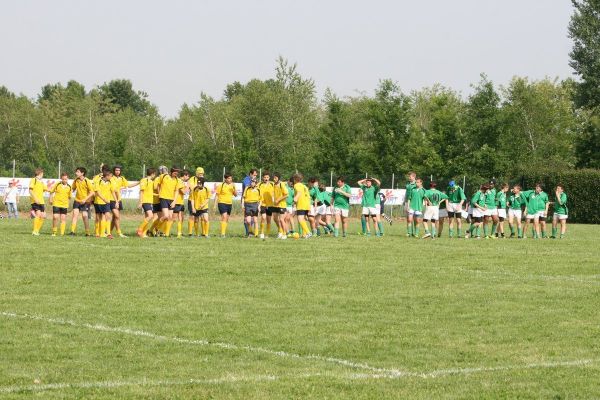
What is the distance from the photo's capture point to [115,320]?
42.3ft

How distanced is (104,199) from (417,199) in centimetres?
1004

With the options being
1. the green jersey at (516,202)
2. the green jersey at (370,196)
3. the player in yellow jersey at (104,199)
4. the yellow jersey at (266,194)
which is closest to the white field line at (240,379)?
the player in yellow jersey at (104,199)

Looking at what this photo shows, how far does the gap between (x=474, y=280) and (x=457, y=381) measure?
9.24 meters

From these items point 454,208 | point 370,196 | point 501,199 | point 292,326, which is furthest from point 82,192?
point 292,326

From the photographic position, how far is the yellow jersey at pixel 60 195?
1166 inches

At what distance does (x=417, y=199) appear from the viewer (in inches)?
1332

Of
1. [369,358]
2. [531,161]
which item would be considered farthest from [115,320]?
[531,161]

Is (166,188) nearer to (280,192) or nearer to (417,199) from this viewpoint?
(280,192)

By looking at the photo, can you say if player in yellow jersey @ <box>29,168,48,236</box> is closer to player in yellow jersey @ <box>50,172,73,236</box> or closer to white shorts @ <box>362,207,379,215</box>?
player in yellow jersey @ <box>50,172,73,236</box>

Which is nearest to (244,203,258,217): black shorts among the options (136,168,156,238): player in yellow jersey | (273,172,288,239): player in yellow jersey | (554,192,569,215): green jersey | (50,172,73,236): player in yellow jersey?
(273,172,288,239): player in yellow jersey

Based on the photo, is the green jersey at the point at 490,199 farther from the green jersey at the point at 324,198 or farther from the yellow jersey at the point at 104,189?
the yellow jersey at the point at 104,189

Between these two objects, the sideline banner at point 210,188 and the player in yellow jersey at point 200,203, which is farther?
the sideline banner at point 210,188

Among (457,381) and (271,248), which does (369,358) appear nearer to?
(457,381)

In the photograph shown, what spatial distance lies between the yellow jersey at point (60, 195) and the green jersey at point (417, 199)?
402 inches
